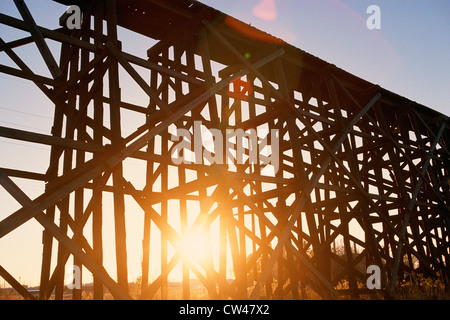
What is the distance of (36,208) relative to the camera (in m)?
3.69

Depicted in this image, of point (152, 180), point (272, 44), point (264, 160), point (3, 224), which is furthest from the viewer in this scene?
point (264, 160)

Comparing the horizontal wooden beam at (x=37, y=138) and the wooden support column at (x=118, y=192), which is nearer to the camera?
the horizontal wooden beam at (x=37, y=138)

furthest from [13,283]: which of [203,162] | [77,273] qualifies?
[203,162]

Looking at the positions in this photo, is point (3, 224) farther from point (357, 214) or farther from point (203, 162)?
point (357, 214)

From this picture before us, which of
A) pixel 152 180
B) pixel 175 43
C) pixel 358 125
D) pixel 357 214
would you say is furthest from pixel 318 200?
pixel 175 43

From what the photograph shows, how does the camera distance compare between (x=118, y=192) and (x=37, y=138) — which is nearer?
(x=37, y=138)

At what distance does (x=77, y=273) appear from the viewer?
17.3 ft

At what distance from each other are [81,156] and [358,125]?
7108 mm

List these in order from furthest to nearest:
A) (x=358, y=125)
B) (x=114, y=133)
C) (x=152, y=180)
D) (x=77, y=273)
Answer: (x=358, y=125), (x=152, y=180), (x=77, y=273), (x=114, y=133)

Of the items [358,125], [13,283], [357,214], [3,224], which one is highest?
[358,125]

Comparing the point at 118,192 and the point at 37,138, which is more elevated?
the point at 37,138

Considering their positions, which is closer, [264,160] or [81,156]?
[81,156]

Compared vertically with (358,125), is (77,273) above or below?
below

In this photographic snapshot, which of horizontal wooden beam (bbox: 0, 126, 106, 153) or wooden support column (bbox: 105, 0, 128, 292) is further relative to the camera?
wooden support column (bbox: 105, 0, 128, 292)
